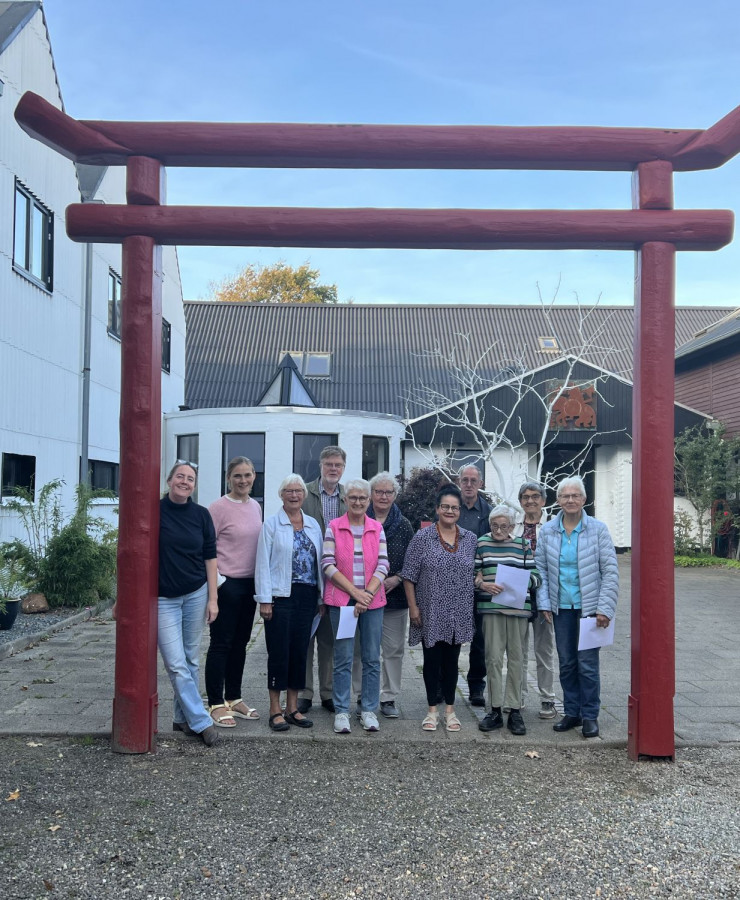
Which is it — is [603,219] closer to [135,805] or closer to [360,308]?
[135,805]

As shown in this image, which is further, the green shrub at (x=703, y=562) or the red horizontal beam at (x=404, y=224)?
the green shrub at (x=703, y=562)

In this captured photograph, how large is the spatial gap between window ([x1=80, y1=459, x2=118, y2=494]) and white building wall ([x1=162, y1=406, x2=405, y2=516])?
2.91 metres

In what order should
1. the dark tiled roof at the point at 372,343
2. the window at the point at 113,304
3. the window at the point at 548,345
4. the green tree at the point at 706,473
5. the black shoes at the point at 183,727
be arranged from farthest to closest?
the window at the point at 548,345
the dark tiled roof at the point at 372,343
the green tree at the point at 706,473
the window at the point at 113,304
the black shoes at the point at 183,727

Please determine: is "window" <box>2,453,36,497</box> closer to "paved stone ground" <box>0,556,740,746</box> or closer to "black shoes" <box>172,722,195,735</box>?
"paved stone ground" <box>0,556,740,746</box>

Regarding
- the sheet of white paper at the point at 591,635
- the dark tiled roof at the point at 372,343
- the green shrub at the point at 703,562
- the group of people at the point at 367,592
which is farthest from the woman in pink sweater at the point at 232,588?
the dark tiled roof at the point at 372,343

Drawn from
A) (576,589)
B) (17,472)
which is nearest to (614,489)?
(17,472)

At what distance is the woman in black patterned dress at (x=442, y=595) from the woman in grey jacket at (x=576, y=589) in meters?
0.56

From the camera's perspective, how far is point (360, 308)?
112ft

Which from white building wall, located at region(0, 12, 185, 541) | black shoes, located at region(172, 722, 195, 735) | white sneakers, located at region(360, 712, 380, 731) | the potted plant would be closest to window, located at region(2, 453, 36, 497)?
white building wall, located at region(0, 12, 185, 541)

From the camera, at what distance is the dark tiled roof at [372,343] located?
29.8 metres

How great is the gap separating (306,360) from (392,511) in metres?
25.3

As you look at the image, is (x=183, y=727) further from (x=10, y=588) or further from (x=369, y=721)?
(x=10, y=588)

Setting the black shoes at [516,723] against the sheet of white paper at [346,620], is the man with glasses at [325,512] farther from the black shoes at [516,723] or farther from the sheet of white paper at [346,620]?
the black shoes at [516,723]

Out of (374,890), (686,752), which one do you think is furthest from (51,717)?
(686,752)
